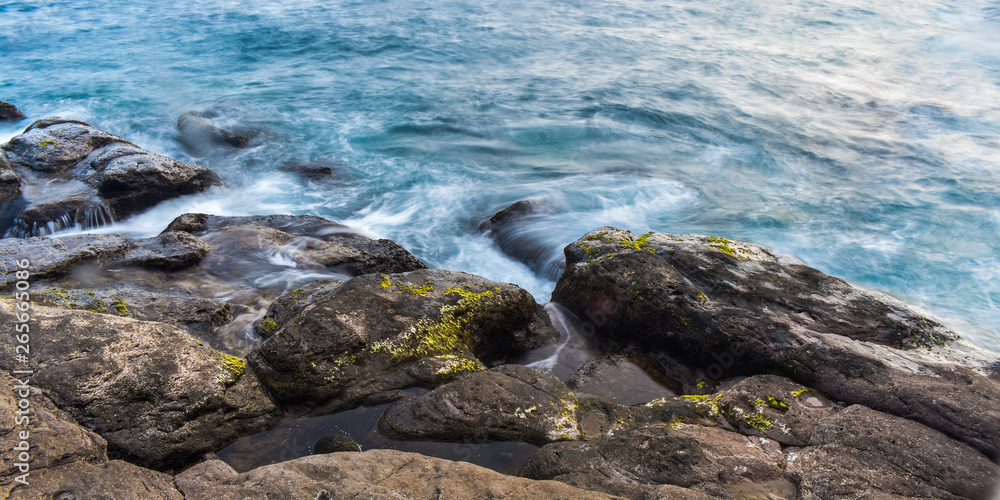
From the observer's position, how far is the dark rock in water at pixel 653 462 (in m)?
4.12

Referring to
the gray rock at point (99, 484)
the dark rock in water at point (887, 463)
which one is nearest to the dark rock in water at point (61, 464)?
the gray rock at point (99, 484)

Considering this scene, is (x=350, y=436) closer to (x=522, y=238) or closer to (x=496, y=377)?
(x=496, y=377)

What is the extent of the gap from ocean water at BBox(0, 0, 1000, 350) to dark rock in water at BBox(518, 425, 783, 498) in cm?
550

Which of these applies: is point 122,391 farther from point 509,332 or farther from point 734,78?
point 734,78

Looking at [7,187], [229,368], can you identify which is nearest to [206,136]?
[7,187]

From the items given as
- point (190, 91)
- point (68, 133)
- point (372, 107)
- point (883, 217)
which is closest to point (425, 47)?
point (372, 107)

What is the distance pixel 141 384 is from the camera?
15.3ft

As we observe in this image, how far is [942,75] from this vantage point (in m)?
20.9

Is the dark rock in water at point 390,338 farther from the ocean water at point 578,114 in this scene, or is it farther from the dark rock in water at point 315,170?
the dark rock in water at point 315,170

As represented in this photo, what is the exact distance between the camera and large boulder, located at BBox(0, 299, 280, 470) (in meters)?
4.43

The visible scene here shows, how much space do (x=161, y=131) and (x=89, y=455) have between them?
1510 cm

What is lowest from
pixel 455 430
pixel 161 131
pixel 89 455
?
pixel 161 131

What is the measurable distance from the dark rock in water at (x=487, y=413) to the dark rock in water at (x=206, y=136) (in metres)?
12.9

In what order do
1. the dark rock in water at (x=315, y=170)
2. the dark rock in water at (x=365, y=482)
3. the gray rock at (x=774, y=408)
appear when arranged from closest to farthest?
the dark rock in water at (x=365, y=482)
the gray rock at (x=774, y=408)
the dark rock in water at (x=315, y=170)
